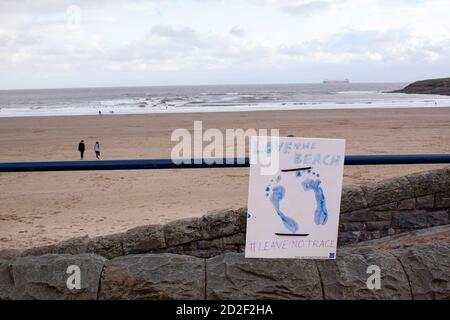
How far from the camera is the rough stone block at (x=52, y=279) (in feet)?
7.43

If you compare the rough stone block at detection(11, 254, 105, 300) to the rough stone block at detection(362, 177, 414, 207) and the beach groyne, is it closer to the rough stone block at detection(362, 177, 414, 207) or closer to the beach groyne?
the beach groyne

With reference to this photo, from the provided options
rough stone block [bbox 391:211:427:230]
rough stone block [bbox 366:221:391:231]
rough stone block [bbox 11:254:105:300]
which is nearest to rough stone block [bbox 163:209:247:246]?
rough stone block [bbox 366:221:391:231]

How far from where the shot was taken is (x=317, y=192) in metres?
2.45

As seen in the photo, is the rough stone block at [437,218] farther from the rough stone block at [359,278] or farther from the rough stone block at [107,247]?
the rough stone block at [107,247]

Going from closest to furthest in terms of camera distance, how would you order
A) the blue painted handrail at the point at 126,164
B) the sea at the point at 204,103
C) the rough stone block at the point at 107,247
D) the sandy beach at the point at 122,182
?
the blue painted handrail at the point at 126,164 < the rough stone block at the point at 107,247 < the sandy beach at the point at 122,182 < the sea at the point at 204,103

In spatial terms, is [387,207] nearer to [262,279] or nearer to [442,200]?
[442,200]

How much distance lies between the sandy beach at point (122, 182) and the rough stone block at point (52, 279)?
5.69 m

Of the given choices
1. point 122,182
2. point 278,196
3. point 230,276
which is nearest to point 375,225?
point 278,196

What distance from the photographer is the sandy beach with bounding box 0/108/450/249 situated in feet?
29.6

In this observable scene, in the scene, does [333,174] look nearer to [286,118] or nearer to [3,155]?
[3,155]

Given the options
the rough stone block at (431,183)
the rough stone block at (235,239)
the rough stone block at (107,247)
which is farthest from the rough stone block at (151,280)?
the rough stone block at (431,183)

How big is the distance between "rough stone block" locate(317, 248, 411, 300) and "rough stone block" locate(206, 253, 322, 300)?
6 cm

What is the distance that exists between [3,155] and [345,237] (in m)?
16.7
